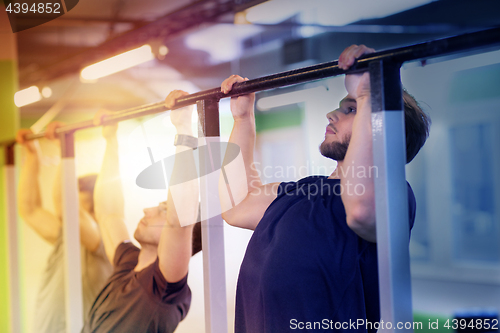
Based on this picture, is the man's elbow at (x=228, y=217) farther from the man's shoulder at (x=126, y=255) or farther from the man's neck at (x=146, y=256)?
the man's shoulder at (x=126, y=255)

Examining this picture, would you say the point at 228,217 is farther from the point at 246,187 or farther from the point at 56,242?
the point at 56,242

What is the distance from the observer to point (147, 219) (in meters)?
1.67

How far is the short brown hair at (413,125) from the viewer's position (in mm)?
963

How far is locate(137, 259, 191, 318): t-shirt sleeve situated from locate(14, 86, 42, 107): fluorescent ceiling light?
1.93m

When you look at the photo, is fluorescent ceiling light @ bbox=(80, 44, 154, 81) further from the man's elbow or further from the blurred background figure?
the man's elbow

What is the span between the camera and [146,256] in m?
1.64

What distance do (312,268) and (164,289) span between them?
2.40 feet

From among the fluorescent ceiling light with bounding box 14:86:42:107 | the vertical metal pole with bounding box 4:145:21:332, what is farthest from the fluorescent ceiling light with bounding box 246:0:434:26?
the fluorescent ceiling light with bounding box 14:86:42:107

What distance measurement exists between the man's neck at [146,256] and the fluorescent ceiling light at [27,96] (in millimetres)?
1773

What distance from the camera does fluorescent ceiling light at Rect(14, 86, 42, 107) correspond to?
2.70 m

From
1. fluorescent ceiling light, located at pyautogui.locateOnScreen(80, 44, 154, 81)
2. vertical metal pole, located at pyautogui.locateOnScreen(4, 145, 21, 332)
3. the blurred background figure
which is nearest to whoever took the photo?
fluorescent ceiling light, located at pyautogui.locateOnScreen(80, 44, 154, 81)

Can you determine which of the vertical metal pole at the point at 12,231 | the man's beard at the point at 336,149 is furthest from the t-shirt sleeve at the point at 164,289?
the vertical metal pole at the point at 12,231

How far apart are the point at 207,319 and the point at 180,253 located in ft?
0.91

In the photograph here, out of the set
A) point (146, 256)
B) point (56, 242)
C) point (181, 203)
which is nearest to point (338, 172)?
point (181, 203)
